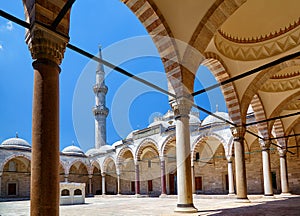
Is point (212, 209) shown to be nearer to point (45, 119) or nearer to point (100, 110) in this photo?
point (45, 119)

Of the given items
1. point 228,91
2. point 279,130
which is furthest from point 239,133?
point 279,130

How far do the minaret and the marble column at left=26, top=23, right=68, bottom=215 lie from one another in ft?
93.9

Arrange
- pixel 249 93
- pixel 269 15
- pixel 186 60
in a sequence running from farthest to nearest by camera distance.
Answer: pixel 249 93
pixel 269 15
pixel 186 60

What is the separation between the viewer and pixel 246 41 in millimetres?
10844

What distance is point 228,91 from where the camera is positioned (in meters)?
11.4

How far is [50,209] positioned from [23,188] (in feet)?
93.5

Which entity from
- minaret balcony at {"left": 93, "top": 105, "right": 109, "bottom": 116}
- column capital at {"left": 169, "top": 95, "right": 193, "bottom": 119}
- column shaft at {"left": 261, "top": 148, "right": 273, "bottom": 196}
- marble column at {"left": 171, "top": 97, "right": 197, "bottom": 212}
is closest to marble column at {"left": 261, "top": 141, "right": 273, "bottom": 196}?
column shaft at {"left": 261, "top": 148, "right": 273, "bottom": 196}

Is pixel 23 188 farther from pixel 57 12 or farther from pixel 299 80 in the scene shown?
pixel 57 12

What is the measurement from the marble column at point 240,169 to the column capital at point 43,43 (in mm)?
8621

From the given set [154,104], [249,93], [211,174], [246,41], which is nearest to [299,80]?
[249,93]

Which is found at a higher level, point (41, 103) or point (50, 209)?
point (41, 103)

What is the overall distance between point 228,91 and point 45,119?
8798 mm

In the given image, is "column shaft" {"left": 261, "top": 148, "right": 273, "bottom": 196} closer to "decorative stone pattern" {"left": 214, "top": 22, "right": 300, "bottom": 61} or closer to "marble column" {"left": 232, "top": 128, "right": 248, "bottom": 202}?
"marble column" {"left": 232, "top": 128, "right": 248, "bottom": 202}

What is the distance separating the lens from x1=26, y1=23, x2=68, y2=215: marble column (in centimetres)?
368
